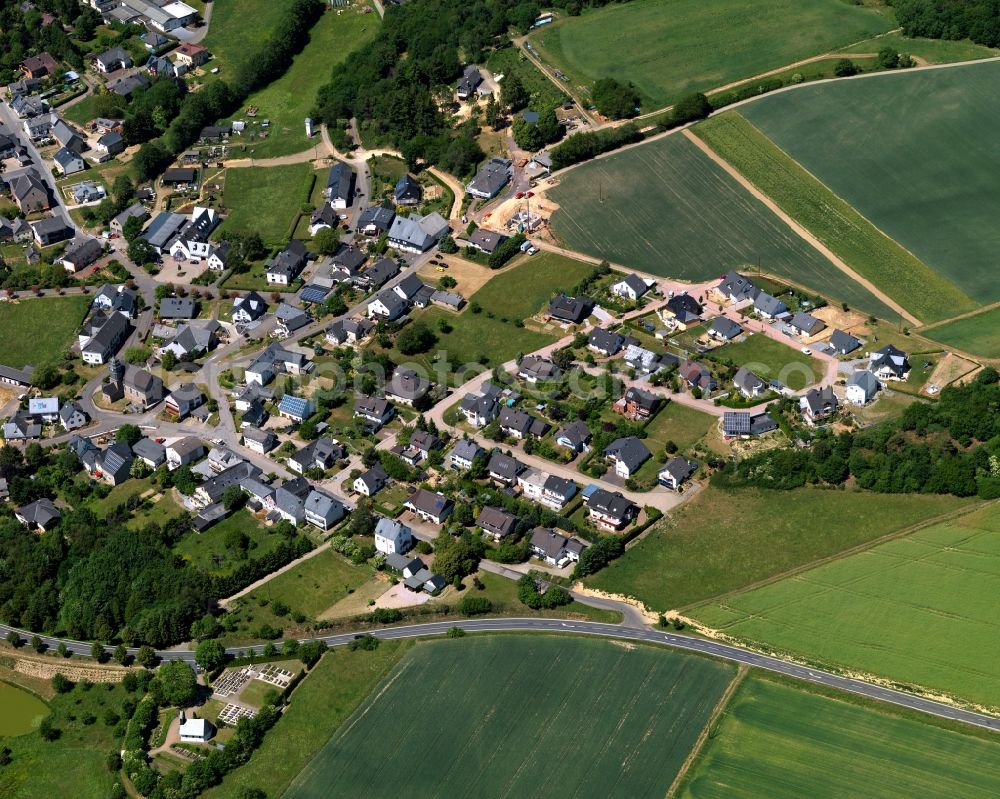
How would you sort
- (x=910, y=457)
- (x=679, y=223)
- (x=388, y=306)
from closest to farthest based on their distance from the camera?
(x=910, y=457) → (x=388, y=306) → (x=679, y=223)

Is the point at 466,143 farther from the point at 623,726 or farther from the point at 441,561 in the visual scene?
the point at 623,726

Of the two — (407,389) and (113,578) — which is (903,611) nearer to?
(407,389)

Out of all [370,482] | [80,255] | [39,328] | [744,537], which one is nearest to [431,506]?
[370,482]

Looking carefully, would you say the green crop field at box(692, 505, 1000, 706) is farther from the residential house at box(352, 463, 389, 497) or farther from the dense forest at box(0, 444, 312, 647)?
the dense forest at box(0, 444, 312, 647)

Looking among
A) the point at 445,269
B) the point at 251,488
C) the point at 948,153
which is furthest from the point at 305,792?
the point at 948,153

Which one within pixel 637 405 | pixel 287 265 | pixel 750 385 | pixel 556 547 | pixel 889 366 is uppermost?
pixel 287 265

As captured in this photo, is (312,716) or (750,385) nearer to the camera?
(312,716)

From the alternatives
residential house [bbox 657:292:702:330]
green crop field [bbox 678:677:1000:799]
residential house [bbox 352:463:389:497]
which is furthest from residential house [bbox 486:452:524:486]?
green crop field [bbox 678:677:1000:799]

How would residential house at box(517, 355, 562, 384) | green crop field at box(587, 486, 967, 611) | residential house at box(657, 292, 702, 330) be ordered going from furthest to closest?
residential house at box(657, 292, 702, 330)
residential house at box(517, 355, 562, 384)
green crop field at box(587, 486, 967, 611)
